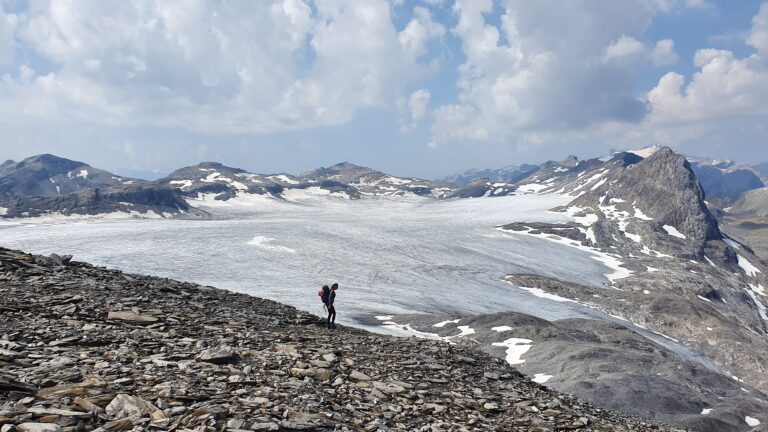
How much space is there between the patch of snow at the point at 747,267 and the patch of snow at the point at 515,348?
15548 centimetres

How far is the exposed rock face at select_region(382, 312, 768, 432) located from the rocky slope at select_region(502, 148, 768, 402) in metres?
27.5

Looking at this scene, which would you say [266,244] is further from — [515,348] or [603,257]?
[603,257]

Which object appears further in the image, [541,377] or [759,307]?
[759,307]

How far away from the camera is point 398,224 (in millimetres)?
196000

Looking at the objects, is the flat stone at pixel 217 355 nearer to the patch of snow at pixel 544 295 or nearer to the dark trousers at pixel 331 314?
the dark trousers at pixel 331 314

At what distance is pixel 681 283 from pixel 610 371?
96307mm

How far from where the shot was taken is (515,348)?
5181cm

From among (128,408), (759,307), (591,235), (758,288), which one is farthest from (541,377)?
(758,288)

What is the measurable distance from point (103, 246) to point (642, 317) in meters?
116

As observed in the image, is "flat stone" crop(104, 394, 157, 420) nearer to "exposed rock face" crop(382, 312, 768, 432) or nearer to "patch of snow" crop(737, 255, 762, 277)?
"exposed rock face" crop(382, 312, 768, 432)

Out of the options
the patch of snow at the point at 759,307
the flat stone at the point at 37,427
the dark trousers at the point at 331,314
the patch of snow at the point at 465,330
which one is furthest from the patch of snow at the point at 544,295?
the flat stone at the point at 37,427

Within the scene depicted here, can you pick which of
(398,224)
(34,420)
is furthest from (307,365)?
(398,224)

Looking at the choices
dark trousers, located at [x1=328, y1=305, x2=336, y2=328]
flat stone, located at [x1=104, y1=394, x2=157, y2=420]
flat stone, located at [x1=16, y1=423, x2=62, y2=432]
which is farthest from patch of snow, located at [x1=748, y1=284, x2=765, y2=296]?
flat stone, located at [x1=16, y1=423, x2=62, y2=432]

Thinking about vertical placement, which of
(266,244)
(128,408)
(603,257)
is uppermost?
(128,408)
